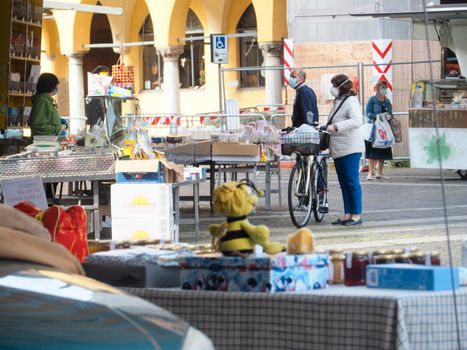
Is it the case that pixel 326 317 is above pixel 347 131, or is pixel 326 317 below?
below

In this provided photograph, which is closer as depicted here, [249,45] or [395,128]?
[395,128]

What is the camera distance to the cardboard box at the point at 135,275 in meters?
4.79

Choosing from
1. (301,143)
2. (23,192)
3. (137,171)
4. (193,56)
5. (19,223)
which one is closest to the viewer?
(19,223)

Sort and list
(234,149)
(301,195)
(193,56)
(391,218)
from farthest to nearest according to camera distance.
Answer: (193,56), (234,149), (391,218), (301,195)

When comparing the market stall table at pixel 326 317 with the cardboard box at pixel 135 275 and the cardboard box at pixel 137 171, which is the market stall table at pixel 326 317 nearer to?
the cardboard box at pixel 135 275

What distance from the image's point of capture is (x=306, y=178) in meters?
13.9

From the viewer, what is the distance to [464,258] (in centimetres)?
562

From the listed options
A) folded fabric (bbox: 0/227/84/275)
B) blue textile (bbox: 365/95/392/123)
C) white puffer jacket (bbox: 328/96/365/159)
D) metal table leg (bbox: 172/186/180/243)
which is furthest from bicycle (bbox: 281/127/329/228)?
folded fabric (bbox: 0/227/84/275)

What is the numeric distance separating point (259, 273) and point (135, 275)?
547 mm

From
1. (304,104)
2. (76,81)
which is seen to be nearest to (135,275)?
(304,104)

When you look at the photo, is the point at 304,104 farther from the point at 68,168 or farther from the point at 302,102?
the point at 68,168

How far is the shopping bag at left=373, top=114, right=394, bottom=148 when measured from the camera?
21.1 m

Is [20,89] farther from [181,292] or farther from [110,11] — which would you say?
[181,292]

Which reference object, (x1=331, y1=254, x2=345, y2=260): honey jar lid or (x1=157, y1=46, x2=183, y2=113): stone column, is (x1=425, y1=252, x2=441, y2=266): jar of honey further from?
(x1=157, y1=46, x2=183, y2=113): stone column
